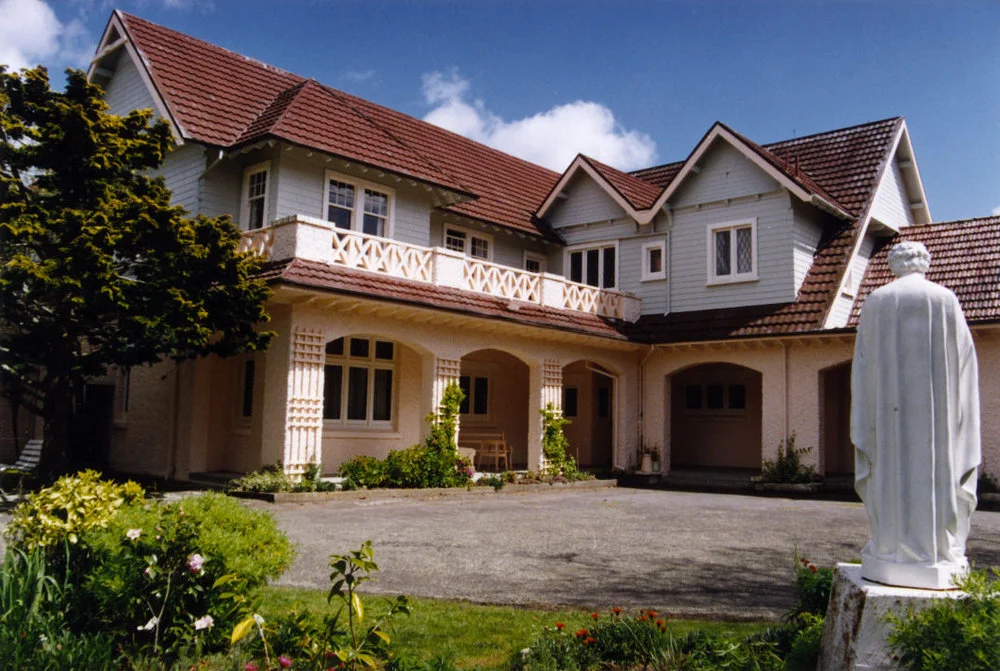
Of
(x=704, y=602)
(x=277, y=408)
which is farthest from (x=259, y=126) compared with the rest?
(x=704, y=602)

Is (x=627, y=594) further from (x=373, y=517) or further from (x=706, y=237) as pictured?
(x=706, y=237)

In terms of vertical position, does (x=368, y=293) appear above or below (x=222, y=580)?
above

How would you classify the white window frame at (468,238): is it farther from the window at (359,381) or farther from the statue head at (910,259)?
the statue head at (910,259)

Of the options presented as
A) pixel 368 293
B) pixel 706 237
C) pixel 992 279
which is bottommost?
pixel 368 293

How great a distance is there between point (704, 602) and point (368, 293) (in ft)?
32.9

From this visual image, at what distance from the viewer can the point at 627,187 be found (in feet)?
80.7

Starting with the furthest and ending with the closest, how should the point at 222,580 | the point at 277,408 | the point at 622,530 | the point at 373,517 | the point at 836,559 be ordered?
the point at 277,408
the point at 373,517
the point at 622,530
the point at 836,559
the point at 222,580

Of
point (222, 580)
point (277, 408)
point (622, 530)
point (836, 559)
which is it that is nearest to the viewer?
point (222, 580)

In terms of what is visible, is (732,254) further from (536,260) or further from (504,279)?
(504,279)

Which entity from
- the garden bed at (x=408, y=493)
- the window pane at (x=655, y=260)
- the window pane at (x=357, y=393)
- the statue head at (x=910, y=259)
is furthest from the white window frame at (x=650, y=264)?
the statue head at (x=910, y=259)

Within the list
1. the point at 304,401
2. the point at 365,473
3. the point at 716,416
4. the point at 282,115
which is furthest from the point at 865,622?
the point at 716,416

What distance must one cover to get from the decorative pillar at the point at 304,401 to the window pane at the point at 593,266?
36.4 ft

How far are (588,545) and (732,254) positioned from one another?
45.3 ft

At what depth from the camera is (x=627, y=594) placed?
7680 millimetres
